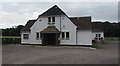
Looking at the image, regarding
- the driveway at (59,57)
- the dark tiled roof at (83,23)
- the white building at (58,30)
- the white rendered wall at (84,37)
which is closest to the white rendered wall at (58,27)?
the white building at (58,30)

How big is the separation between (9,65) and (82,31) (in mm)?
18864

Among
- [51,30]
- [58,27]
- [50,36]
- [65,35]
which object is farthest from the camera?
[50,36]

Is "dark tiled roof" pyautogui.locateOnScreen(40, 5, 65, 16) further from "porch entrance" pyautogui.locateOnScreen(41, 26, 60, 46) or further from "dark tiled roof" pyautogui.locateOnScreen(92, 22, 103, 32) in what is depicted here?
"dark tiled roof" pyautogui.locateOnScreen(92, 22, 103, 32)

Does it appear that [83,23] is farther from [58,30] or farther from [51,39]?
[51,39]

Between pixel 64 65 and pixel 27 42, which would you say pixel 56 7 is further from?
pixel 64 65

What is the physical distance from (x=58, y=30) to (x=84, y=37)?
15.6ft

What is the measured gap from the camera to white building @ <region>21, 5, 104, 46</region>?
27264 millimetres

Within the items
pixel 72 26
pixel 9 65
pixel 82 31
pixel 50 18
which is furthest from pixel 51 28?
pixel 9 65

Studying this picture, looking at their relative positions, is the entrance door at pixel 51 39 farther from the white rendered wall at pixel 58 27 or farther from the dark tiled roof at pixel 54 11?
the dark tiled roof at pixel 54 11

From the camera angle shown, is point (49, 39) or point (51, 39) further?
point (49, 39)

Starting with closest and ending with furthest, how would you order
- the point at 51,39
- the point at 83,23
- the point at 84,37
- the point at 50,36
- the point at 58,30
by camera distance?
the point at 84,37, the point at 58,30, the point at 83,23, the point at 51,39, the point at 50,36

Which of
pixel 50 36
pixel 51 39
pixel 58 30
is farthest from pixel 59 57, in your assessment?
pixel 50 36

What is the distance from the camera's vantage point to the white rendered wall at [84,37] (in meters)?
26.7

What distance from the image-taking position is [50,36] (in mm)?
29797
